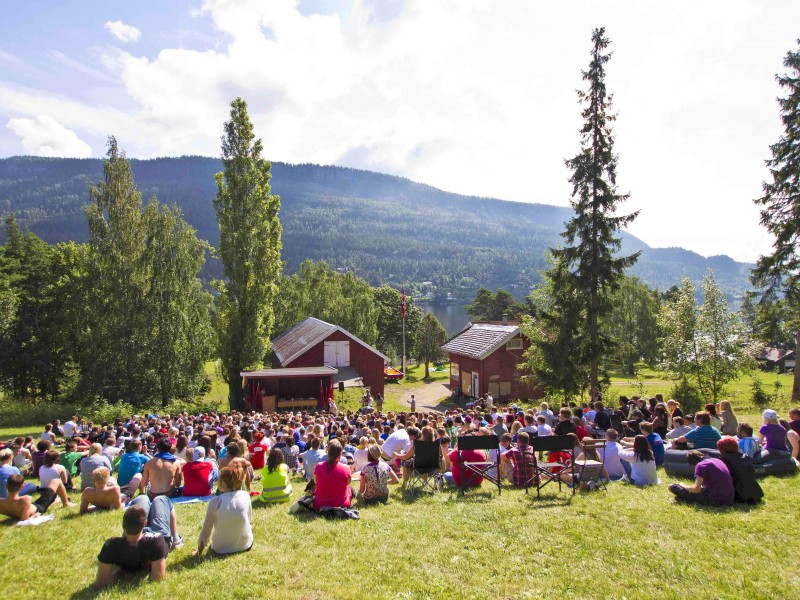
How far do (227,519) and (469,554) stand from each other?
296 cm

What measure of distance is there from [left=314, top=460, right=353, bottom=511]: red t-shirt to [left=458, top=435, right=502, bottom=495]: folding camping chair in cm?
230

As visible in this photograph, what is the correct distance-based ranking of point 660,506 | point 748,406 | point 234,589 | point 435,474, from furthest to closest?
1. point 748,406
2. point 435,474
3. point 660,506
4. point 234,589

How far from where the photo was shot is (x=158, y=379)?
29500mm

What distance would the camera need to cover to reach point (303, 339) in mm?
38688

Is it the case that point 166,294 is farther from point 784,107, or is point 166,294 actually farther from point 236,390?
point 784,107

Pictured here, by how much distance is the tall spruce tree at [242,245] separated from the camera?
29.4 metres

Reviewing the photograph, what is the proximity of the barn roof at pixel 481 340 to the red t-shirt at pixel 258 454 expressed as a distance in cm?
2482

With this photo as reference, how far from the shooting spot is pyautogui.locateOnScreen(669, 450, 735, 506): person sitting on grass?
23.9ft

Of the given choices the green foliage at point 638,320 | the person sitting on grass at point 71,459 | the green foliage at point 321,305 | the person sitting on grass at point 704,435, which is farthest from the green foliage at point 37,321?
the green foliage at point 638,320

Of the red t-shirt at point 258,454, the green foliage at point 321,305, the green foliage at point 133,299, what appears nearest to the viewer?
the red t-shirt at point 258,454

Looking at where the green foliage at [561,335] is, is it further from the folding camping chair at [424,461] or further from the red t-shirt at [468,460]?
the folding camping chair at [424,461]

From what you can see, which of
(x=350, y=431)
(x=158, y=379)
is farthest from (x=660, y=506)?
(x=158, y=379)

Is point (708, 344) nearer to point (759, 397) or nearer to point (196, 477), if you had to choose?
point (759, 397)

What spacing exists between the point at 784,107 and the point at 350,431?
76.2 feet
